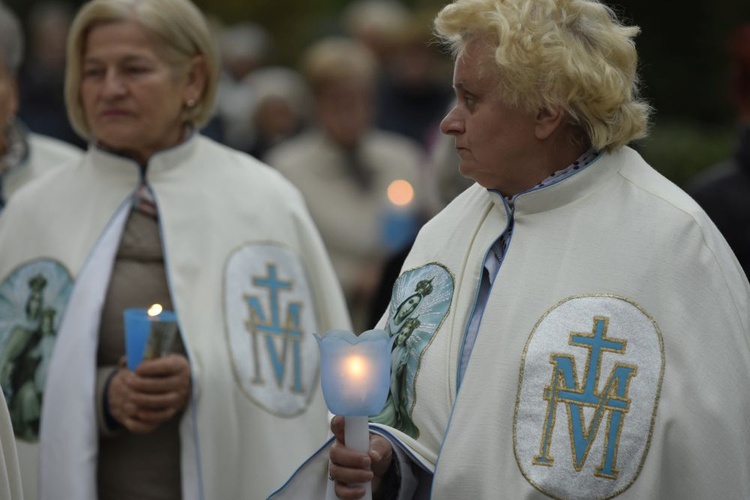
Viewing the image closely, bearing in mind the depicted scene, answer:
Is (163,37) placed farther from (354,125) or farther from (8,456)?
(354,125)

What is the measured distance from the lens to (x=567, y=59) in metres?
3.96

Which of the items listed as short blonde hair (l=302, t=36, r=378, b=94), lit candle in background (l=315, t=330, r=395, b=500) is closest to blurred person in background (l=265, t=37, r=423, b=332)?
short blonde hair (l=302, t=36, r=378, b=94)

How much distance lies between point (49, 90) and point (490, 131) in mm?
7759

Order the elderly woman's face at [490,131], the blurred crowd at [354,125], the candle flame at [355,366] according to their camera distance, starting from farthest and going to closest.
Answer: the blurred crowd at [354,125], the elderly woman's face at [490,131], the candle flame at [355,366]

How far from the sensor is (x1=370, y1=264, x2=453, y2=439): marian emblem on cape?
4.13 meters

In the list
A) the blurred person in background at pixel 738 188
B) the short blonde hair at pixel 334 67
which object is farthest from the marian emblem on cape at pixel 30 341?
the short blonde hair at pixel 334 67

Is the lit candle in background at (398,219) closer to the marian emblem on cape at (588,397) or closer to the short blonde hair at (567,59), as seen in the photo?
the short blonde hair at (567,59)

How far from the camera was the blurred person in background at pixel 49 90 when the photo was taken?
10.7 metres

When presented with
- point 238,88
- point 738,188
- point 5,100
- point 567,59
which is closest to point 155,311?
point 567,59

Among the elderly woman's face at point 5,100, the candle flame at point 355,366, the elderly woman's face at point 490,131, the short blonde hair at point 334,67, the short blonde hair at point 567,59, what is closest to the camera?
the candle flame at point 355,366

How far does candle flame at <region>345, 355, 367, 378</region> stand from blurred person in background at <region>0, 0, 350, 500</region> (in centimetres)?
137

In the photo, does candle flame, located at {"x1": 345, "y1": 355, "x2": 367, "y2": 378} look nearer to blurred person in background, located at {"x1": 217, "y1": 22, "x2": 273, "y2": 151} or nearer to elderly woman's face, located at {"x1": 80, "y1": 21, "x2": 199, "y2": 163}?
elderly woman's face, located at {"x1": 80, "y1": 21, "x2": 199, "y2": 163}

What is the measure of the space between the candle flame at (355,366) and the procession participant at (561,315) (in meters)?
0.24

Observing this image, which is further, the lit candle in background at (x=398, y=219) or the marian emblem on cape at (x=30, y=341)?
the lit candle in background at (x=398, y=219)
